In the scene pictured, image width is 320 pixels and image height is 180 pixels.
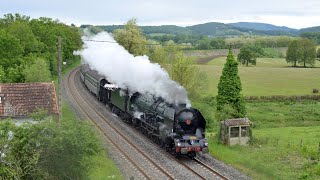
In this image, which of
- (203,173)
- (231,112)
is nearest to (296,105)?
(231,112)

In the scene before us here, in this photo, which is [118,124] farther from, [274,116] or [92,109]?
[274,116]

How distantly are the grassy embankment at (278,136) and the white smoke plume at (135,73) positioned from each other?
5416 millimetres

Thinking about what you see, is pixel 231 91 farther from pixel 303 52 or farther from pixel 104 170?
pixel 303 52

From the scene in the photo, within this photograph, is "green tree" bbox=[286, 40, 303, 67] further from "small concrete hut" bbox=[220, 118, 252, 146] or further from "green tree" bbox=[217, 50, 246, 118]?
"small concrete hut" bbox=[220, 118, 252, 146]

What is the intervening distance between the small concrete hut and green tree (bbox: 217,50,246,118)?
148 inches

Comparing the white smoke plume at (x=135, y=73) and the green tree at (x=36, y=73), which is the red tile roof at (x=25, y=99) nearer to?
the white smoke plume at (x=135, y=73)

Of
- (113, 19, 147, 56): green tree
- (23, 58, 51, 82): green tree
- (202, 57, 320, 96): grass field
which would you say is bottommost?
(202, 57, 320, 96): grass field

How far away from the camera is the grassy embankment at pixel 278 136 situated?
26275 millimetres

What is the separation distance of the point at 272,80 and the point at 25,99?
76.0 m

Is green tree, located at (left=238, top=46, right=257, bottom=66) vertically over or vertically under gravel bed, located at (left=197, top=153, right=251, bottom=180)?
over

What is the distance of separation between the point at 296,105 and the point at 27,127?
5181 centimetres

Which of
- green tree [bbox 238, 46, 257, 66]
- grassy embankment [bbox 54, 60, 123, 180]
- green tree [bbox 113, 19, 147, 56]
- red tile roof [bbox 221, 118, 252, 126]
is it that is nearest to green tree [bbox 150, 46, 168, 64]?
green tree [bbox 113, 19, 147, 56]

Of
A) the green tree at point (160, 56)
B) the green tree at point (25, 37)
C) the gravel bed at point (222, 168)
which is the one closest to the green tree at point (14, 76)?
the green tree at point (25, 37)

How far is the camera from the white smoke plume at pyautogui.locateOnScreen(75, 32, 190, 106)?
28.6 meters
